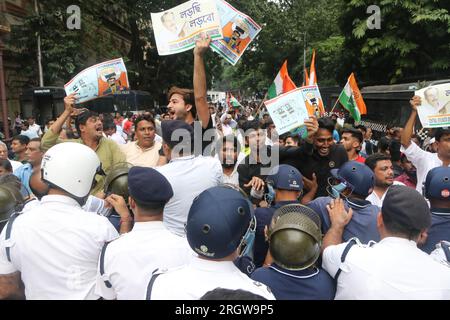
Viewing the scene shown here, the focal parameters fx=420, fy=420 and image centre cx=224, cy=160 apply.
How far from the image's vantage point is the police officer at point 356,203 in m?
2.78

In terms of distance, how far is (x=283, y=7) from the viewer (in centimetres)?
3288

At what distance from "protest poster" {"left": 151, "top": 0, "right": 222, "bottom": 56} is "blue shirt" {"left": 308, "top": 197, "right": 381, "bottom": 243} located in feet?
7.13

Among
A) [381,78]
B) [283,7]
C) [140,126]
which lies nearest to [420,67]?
[381,78]

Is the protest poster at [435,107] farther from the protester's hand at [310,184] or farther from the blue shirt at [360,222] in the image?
the blue shirt at [360,222]

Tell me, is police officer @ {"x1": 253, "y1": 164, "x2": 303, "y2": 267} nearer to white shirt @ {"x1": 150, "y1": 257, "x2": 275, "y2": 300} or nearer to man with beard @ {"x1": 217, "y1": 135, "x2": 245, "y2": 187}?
man with beard @ {"x1": 217, "y1": 135, "x2": 245, "y2": 187}

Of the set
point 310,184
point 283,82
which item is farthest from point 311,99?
point 283,82

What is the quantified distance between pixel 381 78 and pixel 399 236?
2162cm

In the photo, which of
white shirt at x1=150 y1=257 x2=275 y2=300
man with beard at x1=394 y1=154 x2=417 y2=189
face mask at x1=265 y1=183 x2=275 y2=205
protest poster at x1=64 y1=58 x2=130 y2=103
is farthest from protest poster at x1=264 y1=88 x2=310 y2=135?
white shirt at x1=150 y1=257 x2=275 y2=300

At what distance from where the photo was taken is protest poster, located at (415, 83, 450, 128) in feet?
16.0

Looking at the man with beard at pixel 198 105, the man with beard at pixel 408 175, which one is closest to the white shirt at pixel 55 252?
the man with beard at pixel 198 105

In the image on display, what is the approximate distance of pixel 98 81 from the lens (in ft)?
17.2

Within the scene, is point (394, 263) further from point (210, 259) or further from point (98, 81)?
point (98, 81)

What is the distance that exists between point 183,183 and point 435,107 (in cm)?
342

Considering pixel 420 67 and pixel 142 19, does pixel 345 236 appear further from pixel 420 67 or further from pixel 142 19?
pixel 142 19
